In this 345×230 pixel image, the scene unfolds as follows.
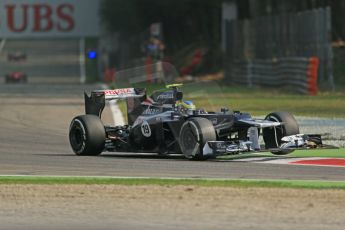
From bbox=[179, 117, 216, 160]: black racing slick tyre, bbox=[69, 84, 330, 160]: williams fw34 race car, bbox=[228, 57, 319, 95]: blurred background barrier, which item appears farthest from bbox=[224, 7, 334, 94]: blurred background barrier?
bbox=[179, 117, 216, 160]: black racing slick tyre

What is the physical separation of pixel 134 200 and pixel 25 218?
1302mm

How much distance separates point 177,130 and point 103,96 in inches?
79.2

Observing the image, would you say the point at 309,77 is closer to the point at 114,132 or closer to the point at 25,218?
the point at 114,132

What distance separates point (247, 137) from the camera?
14438 mm

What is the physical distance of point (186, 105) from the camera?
15.2 m

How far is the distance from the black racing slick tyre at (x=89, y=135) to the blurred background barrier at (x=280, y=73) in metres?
19.6

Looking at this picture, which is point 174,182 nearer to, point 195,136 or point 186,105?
point 195,136

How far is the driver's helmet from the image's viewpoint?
49.7ft

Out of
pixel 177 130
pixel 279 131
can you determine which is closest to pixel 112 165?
pixel 177 130

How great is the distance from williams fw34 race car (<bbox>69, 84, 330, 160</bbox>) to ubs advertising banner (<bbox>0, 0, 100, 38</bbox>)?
62167 millimetres

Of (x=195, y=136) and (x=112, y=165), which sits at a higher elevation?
(x=195, y=136)

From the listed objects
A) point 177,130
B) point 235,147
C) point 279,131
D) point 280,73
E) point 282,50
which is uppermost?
point 282,50

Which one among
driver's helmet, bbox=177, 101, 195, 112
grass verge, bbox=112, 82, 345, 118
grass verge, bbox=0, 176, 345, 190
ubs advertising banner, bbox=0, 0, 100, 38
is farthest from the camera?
ubs advertising banner, bbox=0, 0, 100, 38

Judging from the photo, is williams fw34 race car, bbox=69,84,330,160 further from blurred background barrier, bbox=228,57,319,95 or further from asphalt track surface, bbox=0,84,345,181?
blurred background barrier, bbox=228,57,319,95
